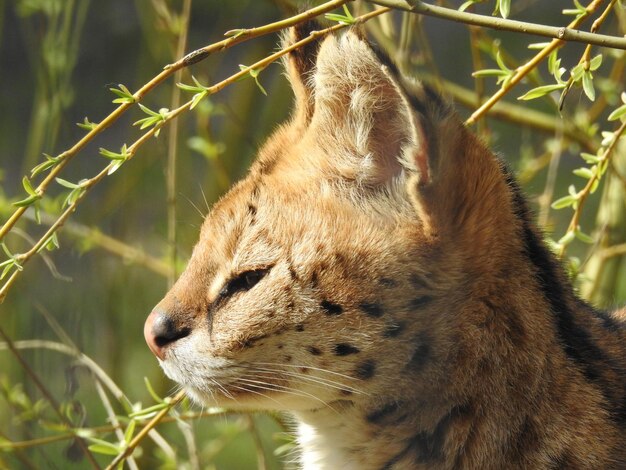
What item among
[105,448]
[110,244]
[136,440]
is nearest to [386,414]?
[136,440]

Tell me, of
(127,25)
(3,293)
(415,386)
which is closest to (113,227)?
(3,293)

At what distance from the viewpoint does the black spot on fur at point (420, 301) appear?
7.34ft

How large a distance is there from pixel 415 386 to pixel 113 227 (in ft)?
8.02

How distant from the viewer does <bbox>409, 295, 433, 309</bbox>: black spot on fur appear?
224 centimetres

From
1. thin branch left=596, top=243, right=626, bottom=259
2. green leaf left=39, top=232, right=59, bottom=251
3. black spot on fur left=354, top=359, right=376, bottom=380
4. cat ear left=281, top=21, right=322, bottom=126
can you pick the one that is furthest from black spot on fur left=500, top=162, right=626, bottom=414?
thin branch left=596, top=243, right=626, bottom=259

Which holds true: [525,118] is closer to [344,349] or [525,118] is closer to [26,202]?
[344,349]

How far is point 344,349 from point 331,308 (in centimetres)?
10

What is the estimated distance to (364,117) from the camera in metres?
2.29

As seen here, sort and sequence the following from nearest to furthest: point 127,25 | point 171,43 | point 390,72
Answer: point 390,72, point 171,43, point 127,25

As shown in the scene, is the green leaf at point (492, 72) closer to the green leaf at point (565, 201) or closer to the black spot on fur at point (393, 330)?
the green leaf at point (565, 201)

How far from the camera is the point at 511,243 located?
2.29 metres

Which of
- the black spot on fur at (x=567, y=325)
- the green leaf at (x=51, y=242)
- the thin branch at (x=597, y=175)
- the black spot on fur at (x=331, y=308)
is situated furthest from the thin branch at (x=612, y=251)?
the green leaf at (x=51, y=242)

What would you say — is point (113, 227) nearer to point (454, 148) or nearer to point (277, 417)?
point (277, 417)

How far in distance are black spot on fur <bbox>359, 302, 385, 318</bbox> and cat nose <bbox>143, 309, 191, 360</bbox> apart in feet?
1.40
